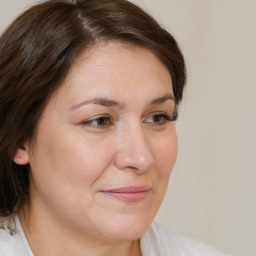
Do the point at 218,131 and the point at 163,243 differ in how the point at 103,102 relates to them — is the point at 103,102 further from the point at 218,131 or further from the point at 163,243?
the point at 218,131

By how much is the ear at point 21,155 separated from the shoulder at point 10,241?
0.62ft

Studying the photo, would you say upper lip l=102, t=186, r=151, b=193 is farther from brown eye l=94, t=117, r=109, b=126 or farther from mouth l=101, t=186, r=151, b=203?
brown eye l=94, t=117, r=109, b=126

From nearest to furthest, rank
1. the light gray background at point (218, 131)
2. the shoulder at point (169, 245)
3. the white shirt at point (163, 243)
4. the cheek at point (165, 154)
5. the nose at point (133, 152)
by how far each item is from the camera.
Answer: the nose at point (133, 152), the cheek at point (165, 154), the white shirt at point (163, 243), the shoulder at point (169, 245), the light gray background at point (218, 131)

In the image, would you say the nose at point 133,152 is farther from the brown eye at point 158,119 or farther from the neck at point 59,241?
the neck at point 59,241

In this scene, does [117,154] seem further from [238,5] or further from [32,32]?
[238,5]

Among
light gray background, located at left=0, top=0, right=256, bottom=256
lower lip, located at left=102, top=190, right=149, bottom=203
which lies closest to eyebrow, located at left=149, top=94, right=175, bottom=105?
lower lip, located at left=102, top=190, right=149, bottom=203

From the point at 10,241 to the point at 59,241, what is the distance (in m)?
0.13

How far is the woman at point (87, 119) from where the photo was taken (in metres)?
1.45

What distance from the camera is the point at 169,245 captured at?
6.08 feet

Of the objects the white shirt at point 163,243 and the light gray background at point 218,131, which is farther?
the light gray background at point 218,131

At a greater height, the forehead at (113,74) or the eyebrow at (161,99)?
the forehead at (113,74)

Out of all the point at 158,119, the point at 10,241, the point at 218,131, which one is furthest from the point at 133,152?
the point at 218,131

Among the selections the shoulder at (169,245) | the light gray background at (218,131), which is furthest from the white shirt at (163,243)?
the light gray background at (218,131)

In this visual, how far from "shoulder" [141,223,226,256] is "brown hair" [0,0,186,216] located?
0.48m
